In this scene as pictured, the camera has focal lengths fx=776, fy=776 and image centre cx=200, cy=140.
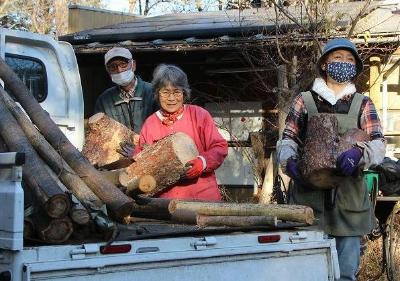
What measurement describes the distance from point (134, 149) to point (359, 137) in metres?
1.83

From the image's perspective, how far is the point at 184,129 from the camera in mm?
5504

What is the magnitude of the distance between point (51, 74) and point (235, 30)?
5.32m

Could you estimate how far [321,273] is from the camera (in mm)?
4574

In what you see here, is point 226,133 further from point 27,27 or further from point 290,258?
point 27,27

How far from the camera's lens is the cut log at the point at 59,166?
3.98 m

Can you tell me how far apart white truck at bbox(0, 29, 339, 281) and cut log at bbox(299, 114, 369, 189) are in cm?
35

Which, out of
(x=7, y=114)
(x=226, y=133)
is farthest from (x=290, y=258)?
(x=226, y=133)

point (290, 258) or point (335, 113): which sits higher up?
point (335, 113)

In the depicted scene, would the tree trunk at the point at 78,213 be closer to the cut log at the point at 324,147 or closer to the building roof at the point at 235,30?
the cut log at the point at 324,147

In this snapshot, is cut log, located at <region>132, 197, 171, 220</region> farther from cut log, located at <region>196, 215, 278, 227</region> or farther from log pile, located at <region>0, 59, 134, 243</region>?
log pile, located at <region>0, 59, 134, 243</region>

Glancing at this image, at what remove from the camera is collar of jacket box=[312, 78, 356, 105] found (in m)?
5.03

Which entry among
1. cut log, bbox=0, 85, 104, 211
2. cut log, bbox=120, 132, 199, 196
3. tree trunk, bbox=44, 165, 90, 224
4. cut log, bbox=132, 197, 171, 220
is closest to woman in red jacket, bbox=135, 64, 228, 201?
cut log, bbox=120, 132, 199, 196

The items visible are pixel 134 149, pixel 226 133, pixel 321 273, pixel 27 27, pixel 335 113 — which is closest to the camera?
pixel 321 273

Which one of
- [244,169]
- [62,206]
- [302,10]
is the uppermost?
[302,10]
